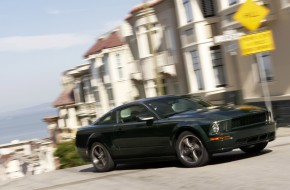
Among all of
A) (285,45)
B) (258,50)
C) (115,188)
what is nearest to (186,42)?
(285,45)

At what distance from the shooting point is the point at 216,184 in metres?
8.46

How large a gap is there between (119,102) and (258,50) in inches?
1148

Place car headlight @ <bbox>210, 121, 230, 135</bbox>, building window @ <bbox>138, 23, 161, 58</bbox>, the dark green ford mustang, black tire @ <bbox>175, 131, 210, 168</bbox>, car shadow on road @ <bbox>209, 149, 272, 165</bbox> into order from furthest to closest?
building window @ <bbox>138, 23, 161, 58</bbox>
car shadow on road @ <bbox>209, 149, 272, 165</bbox>
black tire @ <bbox>175, 131, 210, 168</bbox>
the dark green ford mustang
car headlight @ <bbox>210, 121, 230, 135</bbox>

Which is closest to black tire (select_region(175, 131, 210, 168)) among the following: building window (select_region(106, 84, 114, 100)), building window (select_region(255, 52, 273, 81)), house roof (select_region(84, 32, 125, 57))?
building window (select_region(255, 52, 273, 81))

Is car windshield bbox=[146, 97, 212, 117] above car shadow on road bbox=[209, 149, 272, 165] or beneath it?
above

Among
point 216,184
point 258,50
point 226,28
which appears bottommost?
point 216,184

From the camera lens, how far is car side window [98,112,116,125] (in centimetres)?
1228

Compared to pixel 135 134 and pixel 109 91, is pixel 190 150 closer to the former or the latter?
pixel 135 134

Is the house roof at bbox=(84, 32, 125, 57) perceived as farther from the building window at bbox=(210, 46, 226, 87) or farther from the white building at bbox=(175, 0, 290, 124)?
the building window at bbox=(210, 46, 226, 87)

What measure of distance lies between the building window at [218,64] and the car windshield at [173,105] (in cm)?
1413

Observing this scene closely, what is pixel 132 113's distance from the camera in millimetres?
11906

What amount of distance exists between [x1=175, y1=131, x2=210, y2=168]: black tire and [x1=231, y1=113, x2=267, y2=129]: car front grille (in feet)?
2.22

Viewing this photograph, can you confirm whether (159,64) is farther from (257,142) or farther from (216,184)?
(216,184)

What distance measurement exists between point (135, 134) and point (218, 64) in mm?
14987
